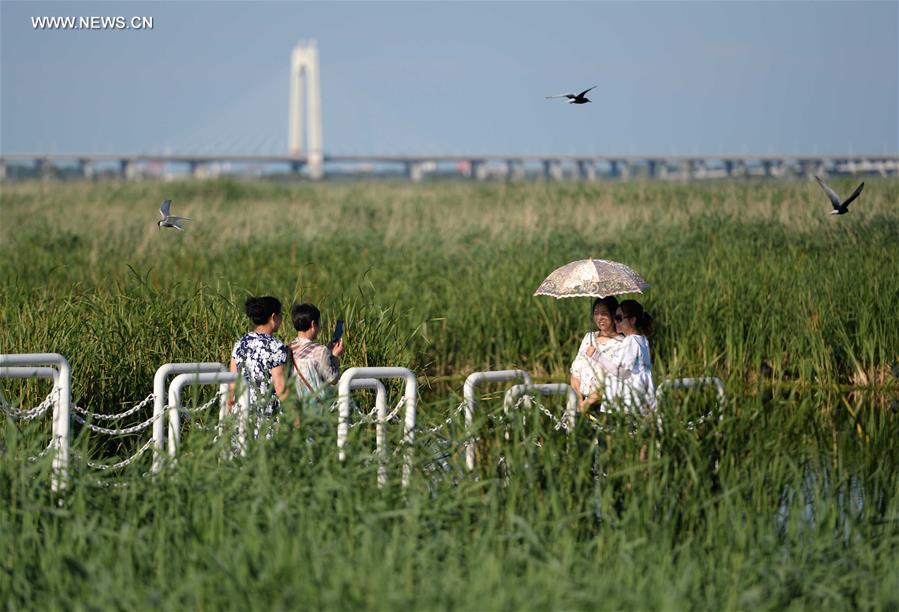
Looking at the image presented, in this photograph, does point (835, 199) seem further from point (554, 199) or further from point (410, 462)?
point (554, 199)

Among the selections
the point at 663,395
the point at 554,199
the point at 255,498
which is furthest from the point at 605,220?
the point at 255,498

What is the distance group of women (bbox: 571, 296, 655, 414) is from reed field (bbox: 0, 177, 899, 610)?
21 centimetres

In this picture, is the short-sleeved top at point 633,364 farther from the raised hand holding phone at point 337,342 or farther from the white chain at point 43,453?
the white chain at point 43,453

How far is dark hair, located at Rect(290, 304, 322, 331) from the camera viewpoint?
6500 millimetres

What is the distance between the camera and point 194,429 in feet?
18.8

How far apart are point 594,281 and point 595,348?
26.5 inches

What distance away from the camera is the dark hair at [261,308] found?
21.3 feet

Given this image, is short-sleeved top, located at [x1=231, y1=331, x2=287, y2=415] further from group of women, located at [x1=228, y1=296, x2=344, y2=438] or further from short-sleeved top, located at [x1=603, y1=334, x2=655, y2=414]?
short-sleeved top, located at [x1=603, y1=334, x2=655, y2=414]

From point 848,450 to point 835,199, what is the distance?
278cm

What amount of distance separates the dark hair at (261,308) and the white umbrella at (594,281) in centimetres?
180

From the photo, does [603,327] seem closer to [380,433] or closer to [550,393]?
[550,393]

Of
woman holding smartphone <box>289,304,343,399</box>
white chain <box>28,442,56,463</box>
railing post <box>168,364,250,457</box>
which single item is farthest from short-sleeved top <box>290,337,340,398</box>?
white chain <box>28,442,56,463</box>

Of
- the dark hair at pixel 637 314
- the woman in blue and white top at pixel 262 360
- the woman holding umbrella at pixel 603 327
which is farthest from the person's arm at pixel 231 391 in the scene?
the dark hair at pixel 637 314

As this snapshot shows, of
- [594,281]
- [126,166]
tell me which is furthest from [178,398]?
[126,166]
